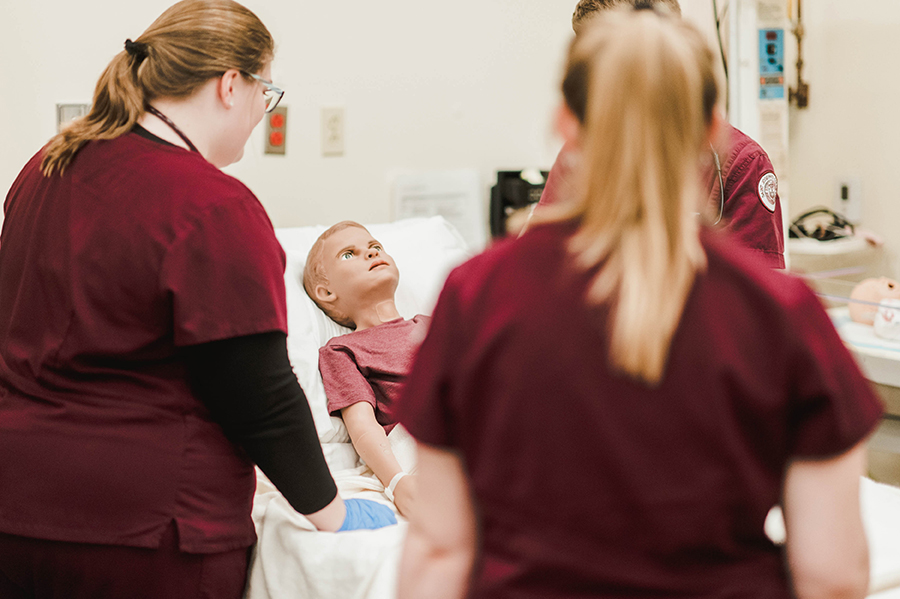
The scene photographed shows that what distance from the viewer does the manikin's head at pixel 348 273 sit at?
2.06 meters

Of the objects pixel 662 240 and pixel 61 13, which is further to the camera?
pixel 61 13

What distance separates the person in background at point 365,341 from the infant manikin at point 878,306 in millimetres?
1226

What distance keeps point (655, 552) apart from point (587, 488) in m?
0.08

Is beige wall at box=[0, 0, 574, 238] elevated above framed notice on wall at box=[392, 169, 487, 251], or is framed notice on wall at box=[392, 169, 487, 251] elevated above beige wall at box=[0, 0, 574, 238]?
beige wall at box=[0, 0, 574, 238]

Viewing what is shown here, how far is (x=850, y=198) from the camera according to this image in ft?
10.6

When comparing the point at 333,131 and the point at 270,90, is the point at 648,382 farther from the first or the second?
the point at 333,131

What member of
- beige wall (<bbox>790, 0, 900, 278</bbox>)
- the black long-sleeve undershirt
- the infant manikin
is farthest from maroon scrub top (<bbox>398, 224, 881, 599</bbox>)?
beige wall (<bbox>790, 0, 900, 278</bbox>)

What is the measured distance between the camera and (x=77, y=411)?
3.76 ft

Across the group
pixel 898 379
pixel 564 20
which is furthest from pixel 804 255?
pixel 564 20

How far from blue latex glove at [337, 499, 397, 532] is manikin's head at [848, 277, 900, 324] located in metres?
1.53

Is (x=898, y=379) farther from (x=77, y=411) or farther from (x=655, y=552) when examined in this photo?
(x=77, y=411)

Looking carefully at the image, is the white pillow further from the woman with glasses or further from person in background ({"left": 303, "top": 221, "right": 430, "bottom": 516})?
the woman with glasses

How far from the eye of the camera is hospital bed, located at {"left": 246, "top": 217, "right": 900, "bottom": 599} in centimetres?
134

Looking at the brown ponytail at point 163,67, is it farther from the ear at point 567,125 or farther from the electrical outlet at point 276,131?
the electrical outlet at point 276,131
